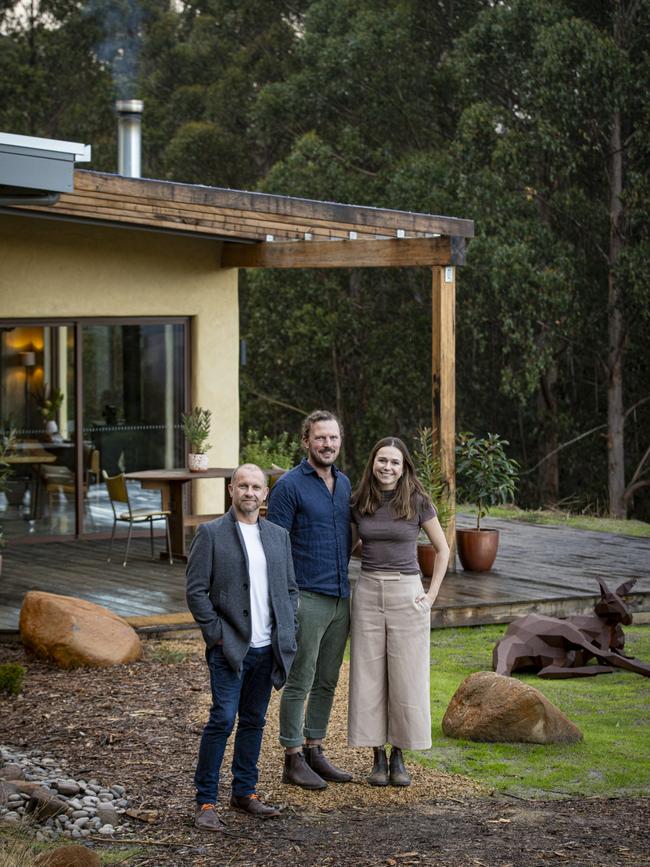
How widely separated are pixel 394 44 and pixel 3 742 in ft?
63.8

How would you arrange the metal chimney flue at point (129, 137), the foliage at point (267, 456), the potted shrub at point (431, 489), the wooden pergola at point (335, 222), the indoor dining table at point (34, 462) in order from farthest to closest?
the metal chimney flue at point (129, 137), the foliage at point (267, 456), the indoor dining table at point (34, 462), the potted shrub at point (431, 489), the wooden pergola at point (335, 222)

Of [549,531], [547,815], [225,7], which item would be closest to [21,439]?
[549,531]

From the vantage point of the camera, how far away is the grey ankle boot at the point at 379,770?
18.8 feet

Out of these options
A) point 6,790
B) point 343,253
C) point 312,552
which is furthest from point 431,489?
point 6,790

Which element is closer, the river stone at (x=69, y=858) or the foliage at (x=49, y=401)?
the river stone at (x=69, y=858)

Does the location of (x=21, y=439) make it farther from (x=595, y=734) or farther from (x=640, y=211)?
(x=640, y=211)

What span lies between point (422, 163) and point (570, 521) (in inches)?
374

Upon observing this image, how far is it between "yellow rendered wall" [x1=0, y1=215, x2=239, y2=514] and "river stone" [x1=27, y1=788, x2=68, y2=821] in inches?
291

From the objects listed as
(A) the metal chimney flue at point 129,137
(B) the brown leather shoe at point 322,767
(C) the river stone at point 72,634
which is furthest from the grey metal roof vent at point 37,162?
(A) the metal chimney flue at point 129,137

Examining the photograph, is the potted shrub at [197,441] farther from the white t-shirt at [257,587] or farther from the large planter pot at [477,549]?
the white t-shirt at [257,587]

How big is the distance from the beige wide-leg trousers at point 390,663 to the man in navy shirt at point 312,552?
0.14m

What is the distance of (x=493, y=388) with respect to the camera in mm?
24594

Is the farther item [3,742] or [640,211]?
[640,211]

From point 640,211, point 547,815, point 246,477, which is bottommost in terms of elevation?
point 547,815
